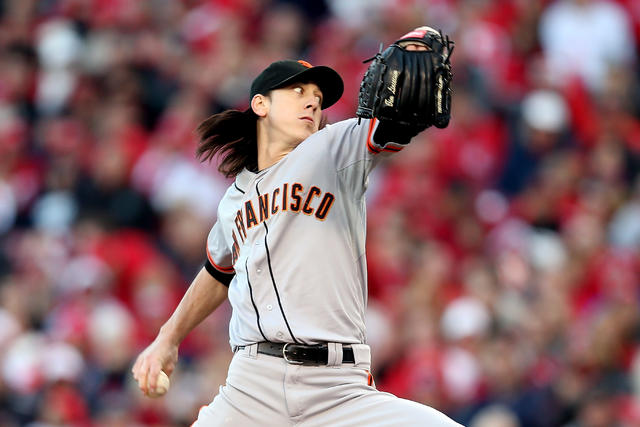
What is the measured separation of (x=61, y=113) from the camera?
32.7ft

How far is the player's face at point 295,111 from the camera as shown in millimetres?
3990

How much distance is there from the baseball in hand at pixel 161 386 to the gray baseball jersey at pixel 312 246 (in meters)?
0.31

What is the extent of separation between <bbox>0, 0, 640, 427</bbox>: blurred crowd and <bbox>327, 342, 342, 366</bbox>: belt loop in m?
2.68

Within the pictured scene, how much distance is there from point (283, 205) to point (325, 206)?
5.8 inches

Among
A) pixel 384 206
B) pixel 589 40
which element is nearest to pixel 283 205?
pixel 384 206

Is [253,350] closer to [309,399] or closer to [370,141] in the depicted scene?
[309,399]

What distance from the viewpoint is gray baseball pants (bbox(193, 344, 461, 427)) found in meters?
3.52

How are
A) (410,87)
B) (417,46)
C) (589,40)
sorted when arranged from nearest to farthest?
(410,87)
(417,46)
(589,40)

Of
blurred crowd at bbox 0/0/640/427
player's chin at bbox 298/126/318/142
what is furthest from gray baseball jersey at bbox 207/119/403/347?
blurred crowd at bbox 0/0/640/427

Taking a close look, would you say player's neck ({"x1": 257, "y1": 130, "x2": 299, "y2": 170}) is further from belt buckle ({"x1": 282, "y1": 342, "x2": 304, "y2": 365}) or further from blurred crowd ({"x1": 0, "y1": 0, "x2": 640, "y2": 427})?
blurred crowd ({"x1": 0, "y1": 0, "x2": 640, "y2": 427})

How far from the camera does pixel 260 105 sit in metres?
4.07

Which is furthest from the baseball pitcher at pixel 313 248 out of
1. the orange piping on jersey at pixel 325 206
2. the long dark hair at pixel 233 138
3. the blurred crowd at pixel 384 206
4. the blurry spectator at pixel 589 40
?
the blurry spectator at pixel 589 40

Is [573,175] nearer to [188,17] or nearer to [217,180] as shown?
[217,180]

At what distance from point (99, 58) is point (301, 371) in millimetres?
7177
